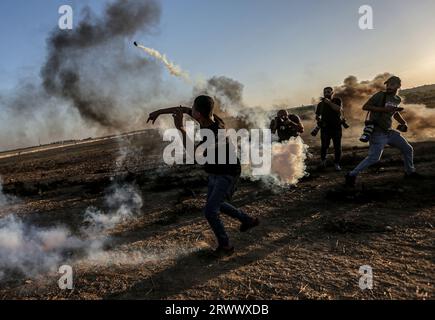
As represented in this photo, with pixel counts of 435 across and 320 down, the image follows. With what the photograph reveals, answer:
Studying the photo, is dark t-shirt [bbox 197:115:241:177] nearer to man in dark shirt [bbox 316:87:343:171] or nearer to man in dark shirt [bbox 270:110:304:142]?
man in dark shirt [bbox 270:110:304:142]

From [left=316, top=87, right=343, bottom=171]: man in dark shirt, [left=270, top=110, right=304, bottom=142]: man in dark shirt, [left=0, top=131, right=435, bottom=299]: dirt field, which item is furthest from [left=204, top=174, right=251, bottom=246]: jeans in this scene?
[left=316, top=87, right=343, bottom=171]: man in dark shirt

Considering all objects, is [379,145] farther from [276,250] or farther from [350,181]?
[276,250]

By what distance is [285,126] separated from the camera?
33.2ft

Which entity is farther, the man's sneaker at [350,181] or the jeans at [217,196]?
the man's sneaker at [350,181]

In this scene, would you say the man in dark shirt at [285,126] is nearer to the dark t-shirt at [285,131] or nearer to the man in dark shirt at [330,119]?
the dark t-shirt at [285,131]

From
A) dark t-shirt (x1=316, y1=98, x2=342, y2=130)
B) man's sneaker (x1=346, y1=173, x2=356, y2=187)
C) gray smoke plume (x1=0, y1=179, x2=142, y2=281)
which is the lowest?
gray smoke plume (x1=0, y1=179, x2=142, y2=281)

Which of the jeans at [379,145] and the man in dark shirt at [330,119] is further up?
the man in dark shirt at [330,119]

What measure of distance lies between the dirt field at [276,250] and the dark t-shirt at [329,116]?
1.98 m

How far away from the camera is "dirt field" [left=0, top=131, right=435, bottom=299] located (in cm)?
423

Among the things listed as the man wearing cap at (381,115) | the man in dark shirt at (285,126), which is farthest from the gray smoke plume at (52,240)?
the man wearing cap at (381,115)

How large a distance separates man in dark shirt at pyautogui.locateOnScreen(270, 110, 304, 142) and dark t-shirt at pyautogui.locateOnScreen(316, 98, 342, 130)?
2.80 ft

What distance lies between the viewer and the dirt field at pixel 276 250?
13.9 ft

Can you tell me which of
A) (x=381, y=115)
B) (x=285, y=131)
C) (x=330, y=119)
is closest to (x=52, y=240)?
(x=285, y=131)
